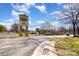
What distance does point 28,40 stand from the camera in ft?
8.95

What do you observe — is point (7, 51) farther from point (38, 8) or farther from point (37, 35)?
point (38, 8)

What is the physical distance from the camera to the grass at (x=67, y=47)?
2.61 meters

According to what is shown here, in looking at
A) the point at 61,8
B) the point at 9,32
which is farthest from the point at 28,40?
the point at 61,8

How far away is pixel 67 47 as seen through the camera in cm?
265

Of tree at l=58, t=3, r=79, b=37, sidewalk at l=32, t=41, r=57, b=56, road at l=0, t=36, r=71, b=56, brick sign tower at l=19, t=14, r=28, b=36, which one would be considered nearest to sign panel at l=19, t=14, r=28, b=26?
brick sign tower at l=19, t=14, r=28, b=36

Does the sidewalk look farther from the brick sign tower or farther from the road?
the brick sign tower

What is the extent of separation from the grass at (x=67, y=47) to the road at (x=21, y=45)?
0.48ft

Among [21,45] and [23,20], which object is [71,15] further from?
[21,45]

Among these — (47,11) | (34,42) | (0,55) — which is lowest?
(0,55)

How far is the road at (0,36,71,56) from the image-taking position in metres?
2.62

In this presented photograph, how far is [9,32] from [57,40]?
0.79 metres

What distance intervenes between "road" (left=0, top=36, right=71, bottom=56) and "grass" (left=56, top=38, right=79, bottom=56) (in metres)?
0.14

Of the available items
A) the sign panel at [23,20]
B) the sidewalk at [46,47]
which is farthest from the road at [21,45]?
the sign panel at [23,20]

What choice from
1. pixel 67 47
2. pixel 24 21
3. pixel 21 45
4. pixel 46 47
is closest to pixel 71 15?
pixel 67 47
